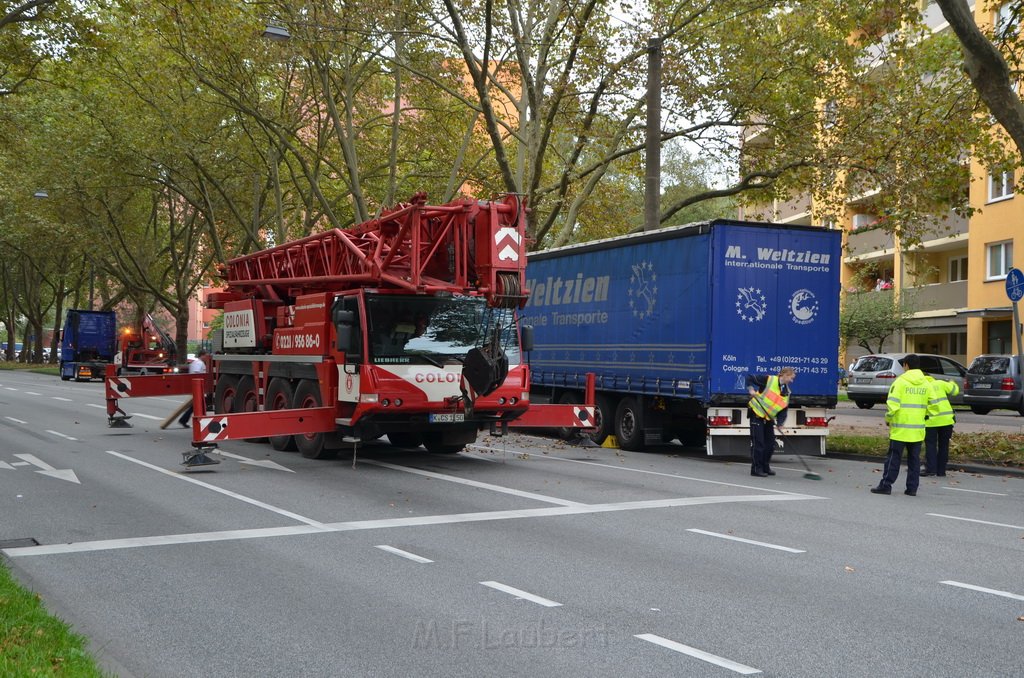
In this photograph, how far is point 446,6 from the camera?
2019 centimetres

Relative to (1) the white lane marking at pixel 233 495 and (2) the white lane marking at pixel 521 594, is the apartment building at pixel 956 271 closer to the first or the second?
(1) the white lane marking at pixel 233 495

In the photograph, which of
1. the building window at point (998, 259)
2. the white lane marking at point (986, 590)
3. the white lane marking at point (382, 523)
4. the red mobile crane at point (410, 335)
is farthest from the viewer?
the building window at point (998, 259)

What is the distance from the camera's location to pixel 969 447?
1648 cm

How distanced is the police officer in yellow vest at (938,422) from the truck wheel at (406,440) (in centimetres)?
730

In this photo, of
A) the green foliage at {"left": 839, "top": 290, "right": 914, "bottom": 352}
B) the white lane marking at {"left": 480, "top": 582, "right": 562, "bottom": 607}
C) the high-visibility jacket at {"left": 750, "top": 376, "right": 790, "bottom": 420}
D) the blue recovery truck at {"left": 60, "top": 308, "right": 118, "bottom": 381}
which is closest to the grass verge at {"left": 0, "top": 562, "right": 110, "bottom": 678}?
the white lane marking at {"left": 480, "top": 582, "right": 562, "bottom": 607}

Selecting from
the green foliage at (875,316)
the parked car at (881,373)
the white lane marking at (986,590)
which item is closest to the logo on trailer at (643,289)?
the white lane marking at (986,590)

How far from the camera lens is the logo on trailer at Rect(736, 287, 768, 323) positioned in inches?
615

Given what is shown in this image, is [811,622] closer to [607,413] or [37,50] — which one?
[607,413]

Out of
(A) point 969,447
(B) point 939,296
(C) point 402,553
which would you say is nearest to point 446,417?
(C) point 402,553

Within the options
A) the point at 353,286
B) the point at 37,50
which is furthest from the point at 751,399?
the point at 37,50

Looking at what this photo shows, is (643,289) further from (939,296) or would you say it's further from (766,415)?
(939,296)

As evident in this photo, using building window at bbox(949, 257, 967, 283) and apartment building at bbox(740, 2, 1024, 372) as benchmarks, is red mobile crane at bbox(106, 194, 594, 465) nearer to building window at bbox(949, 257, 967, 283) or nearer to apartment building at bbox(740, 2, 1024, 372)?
apartment building at bbox(740, 2, 1024, 372)

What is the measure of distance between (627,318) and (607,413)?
1.79 metres

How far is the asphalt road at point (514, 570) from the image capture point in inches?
217
